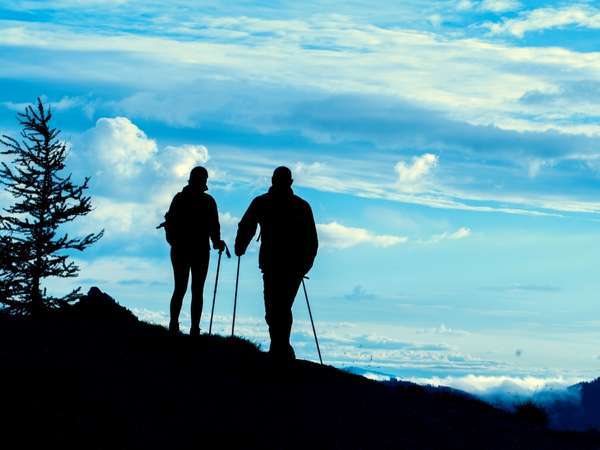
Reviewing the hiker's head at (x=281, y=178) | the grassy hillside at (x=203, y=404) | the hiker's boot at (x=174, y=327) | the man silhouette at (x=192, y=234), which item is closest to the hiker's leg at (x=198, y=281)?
the man silhouette at (x=192, y=234)

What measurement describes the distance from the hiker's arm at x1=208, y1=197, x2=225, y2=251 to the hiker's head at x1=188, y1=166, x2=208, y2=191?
1.03ft

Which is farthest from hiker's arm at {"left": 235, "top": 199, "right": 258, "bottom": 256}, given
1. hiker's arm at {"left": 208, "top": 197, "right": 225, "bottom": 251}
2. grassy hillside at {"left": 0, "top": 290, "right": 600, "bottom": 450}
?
grassy hillside at {"left": 0, "top": 290, "right": 600, "bottom": 450}

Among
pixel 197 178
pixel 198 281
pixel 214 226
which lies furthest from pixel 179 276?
pixel 197 178

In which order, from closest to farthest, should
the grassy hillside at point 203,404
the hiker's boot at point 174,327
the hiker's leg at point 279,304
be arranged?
the grassy hillside at point 203,404 → the hiker's leg at point 279,304 → the hiker's boot at point 174,327

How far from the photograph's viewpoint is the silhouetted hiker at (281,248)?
45.4 feet

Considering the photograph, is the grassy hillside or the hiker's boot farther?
the hiker's boot

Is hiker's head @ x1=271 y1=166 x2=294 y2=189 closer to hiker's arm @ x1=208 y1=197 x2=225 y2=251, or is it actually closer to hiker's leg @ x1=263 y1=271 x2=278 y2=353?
hiker's leg @ x1=263 y1=271 x2=278 y2=353

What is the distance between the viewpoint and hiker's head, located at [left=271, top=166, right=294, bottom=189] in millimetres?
13930

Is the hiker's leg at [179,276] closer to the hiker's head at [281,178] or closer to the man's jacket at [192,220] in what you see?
the man's jacket at [192,220]

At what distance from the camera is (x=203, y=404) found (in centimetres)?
1166

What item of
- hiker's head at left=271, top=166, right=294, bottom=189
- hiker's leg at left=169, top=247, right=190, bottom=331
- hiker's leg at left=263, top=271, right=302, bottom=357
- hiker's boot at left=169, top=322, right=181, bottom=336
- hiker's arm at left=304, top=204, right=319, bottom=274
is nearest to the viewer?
hiker's leg at left=263, top=271, right=302, bottom=357

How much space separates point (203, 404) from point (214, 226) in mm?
4814

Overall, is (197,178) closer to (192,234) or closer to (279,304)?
(192,234)

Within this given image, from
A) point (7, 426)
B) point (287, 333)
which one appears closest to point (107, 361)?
point (287, 333)
